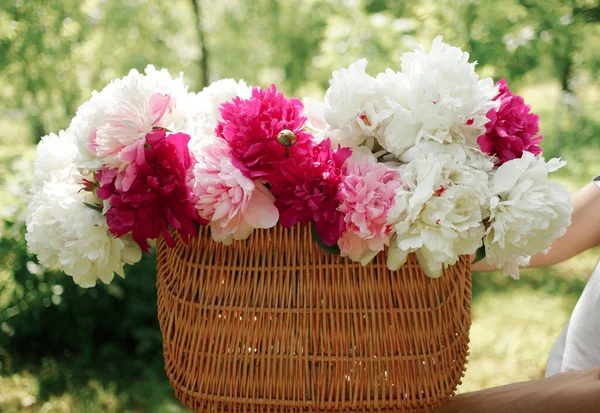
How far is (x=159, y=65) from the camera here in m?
4.21

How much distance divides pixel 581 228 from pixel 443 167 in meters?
0.62

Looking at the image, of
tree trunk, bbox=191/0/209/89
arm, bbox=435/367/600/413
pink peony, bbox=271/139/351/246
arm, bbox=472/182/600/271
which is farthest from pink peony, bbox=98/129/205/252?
tree trunk, bbox=191/0/209/89

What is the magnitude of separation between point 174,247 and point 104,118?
0.76ft

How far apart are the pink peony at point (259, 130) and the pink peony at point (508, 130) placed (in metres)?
0.27

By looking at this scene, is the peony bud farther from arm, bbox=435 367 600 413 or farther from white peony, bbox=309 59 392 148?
arm, bbox=435 367 600 413

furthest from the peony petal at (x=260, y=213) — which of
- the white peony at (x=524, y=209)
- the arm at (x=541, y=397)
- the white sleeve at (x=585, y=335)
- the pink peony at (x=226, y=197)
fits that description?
the white sleeve at (x=585, y=335)

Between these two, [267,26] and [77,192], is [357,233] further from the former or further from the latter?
[267,26]

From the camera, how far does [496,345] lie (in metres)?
3.19

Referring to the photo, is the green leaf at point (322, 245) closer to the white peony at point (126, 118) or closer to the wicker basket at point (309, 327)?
the wicker basket at point (309, 327)

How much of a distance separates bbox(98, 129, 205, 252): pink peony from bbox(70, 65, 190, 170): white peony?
21 mm

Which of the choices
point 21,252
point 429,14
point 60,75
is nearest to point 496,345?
point 429,14

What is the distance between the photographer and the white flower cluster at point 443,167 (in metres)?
0.82

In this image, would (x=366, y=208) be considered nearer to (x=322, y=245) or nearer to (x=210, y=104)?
Answer: (x=322, y=245)

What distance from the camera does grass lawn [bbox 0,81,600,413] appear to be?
2566mm
